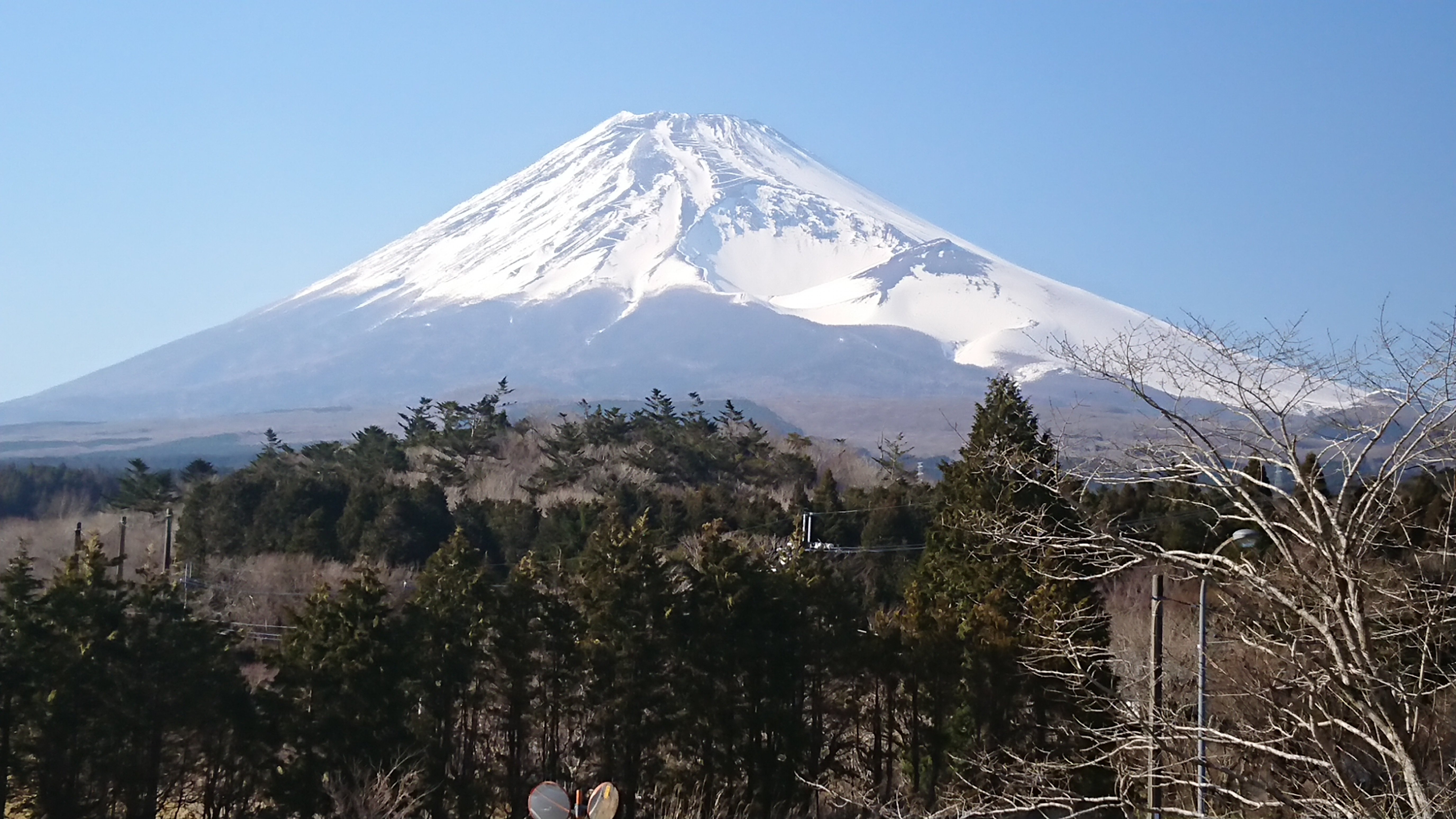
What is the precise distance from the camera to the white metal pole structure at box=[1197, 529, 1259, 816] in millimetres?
7645

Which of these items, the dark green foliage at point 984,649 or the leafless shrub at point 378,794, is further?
the dark green foliage at point 984,649

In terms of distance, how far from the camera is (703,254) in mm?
143250

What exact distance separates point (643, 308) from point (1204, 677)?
388 ft

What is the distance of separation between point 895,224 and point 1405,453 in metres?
148

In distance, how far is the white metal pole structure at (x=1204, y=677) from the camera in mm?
7645

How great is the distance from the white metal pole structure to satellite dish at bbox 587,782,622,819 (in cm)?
279

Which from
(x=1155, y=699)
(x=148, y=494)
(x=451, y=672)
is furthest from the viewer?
(x=148, y=494)

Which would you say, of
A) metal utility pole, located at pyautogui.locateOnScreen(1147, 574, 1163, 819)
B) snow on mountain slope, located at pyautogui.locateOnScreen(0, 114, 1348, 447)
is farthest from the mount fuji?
metal utility pole, located at pyautogui.locateOnScreen(1147, 574, 1163, 819)

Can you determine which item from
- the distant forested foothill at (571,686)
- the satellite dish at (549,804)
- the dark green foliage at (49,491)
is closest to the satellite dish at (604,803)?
the satellite dish at (549,804)

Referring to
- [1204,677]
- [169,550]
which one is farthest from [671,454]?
[1204,677]

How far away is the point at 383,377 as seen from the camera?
116375mm

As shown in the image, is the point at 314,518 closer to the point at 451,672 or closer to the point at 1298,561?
the point at 451,672

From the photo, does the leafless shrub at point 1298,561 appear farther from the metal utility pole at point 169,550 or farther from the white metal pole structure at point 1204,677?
the metal utility pole at point 169,550

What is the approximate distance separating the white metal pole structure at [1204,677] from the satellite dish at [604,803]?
279cm
